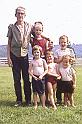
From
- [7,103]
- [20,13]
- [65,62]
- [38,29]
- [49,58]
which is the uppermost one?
[20,13]

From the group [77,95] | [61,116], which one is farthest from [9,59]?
[77,95]

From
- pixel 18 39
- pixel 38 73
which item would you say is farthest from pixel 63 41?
pixel 18 39

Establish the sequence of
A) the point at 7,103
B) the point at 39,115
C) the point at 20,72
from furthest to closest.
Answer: the point at 7,103
the point at 20,72
the point at 39,115

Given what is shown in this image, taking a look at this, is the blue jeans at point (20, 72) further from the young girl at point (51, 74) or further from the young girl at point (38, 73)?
the young girl at point (51, 74)

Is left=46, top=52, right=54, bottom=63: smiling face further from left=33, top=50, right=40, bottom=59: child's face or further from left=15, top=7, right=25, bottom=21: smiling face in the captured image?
left=15, top=7, right=25, bottom=21: smiling face

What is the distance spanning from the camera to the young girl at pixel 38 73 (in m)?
10.4

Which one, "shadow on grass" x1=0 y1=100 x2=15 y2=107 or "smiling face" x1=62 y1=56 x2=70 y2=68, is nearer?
"smiling face" x1=62 y1=56 x2=70 y2=68

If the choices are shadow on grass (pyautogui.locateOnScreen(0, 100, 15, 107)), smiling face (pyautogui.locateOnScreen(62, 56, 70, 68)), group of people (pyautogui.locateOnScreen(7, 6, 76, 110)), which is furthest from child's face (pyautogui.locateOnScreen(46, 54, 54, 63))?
shadow on grass (pyautogui.locateOnScreen(0, 100, 15, 107))

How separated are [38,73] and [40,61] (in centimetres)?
29

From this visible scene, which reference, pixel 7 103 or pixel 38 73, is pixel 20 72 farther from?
pixel 7 103

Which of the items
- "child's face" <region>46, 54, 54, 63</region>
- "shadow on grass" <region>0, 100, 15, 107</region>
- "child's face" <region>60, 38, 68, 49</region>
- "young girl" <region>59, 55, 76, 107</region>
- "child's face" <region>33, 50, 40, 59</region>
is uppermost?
"child's face" <region>60, 38, 68, 49</region>

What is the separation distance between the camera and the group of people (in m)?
10.4

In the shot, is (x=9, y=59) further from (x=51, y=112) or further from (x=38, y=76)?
(x=51, y=112)

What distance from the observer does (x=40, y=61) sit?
1039 centimetres
